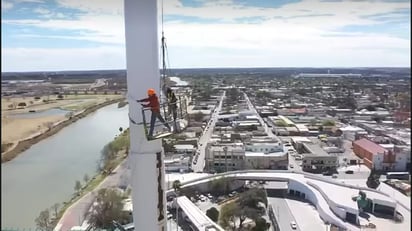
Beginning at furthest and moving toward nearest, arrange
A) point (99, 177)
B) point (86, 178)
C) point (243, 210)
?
point (99, 177)
point (86, 178)
point (243, 210)

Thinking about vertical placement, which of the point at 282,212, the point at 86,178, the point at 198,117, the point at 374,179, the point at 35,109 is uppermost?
the point at 35,109

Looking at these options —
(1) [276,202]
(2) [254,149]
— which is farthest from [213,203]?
(2) [254,149]

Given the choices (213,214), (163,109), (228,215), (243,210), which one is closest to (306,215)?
(243,210)

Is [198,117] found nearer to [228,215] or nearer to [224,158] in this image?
[224,158]

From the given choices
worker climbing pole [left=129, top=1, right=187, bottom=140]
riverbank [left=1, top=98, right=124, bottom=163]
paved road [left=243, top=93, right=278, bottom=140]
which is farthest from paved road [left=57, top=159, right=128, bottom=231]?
paved road [left=243, top=93, right=278, bottom=140]

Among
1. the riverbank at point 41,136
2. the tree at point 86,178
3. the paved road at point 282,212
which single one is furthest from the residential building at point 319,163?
A: the tree at point 86,178

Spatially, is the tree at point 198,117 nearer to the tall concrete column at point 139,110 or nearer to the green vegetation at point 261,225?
the green vegetation at point 261,225

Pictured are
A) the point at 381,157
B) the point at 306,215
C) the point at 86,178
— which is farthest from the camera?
the point at 86,178
